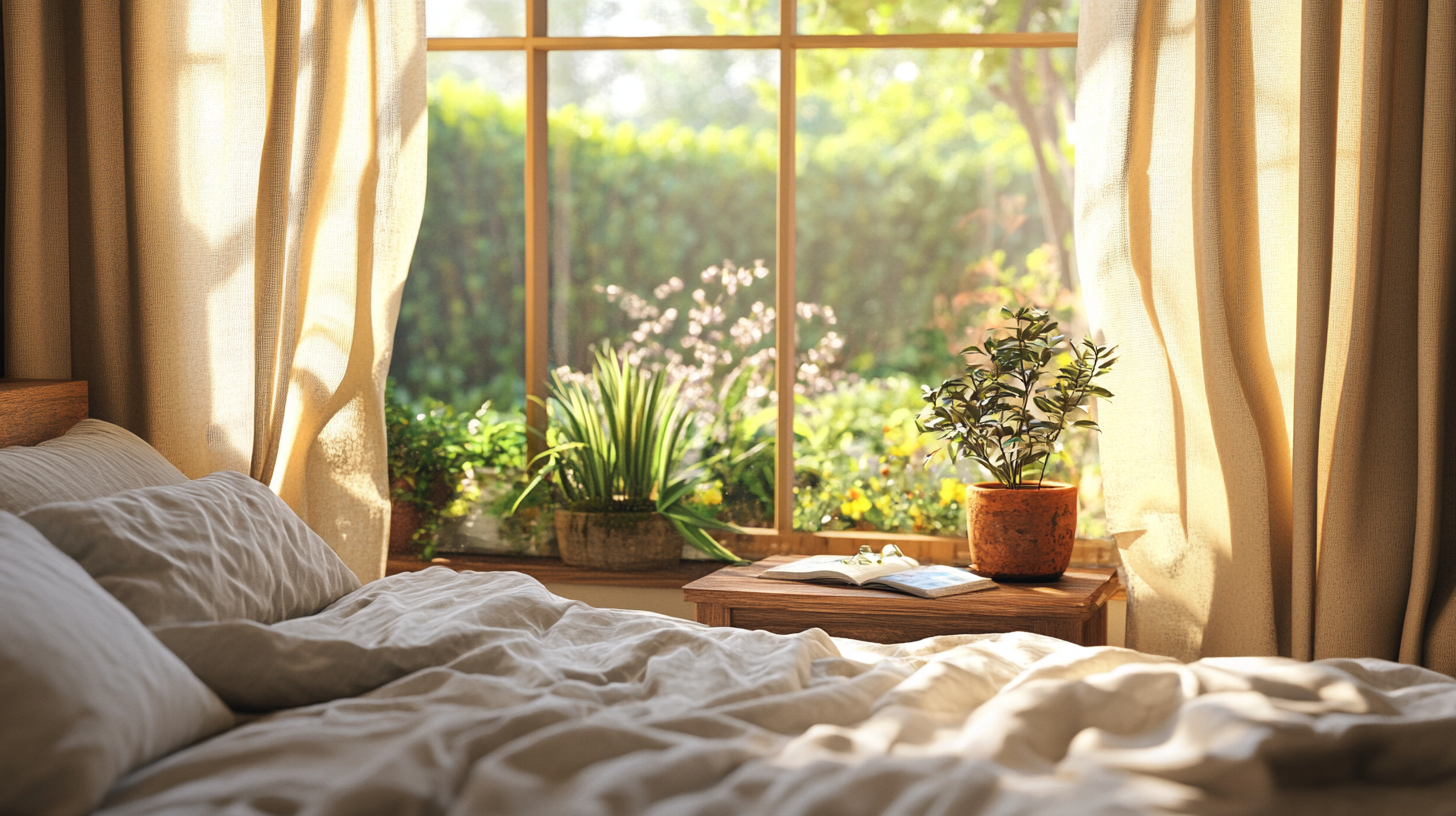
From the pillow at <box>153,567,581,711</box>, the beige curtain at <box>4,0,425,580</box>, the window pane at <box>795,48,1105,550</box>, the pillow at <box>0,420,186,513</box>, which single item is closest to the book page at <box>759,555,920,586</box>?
the window pane at <box>795,48,1105,550</box>

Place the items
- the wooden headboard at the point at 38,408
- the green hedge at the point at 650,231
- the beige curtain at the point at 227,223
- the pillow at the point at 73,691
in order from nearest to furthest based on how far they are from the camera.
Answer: the pillow at the point at 73,691 → the wooden headboard at the point at 38,408 → the beige curtain at the point at 227,223 → the green hedge at the point at 650,231

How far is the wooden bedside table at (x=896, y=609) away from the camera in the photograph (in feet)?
8.20

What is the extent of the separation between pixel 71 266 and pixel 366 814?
2370mm

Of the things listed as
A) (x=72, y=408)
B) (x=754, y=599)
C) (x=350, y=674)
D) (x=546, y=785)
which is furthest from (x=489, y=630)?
(x=72, y=408)

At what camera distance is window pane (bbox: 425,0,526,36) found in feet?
11.5

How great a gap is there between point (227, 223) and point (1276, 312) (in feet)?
8.78

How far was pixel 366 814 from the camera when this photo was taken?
1.15 meters

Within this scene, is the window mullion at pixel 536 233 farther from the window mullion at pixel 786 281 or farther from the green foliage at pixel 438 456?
the window mullion at pixel 786 281

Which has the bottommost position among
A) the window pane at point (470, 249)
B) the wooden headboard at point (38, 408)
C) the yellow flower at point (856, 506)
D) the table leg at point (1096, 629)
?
the table leg at point (1096, 629)

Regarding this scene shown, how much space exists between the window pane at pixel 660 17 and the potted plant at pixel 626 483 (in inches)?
41.1

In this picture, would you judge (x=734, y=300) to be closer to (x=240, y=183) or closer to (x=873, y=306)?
(x=873, y=306)

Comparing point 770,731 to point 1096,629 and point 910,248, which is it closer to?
point 1096,629

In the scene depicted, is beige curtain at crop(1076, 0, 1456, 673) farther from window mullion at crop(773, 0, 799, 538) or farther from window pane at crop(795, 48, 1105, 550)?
window mullion at crop(773, 0, 799, 538)

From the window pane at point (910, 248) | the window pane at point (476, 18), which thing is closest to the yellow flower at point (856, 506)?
the window pane at point (910, 248)
